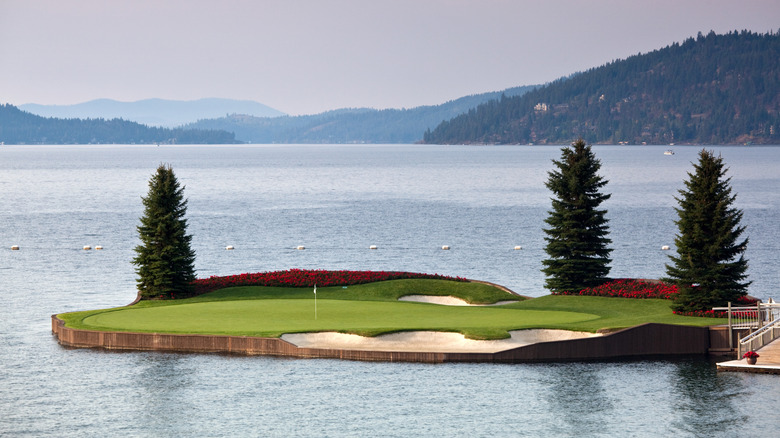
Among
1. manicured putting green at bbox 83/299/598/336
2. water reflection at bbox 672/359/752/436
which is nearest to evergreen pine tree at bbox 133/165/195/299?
manicured putting green at bbox 83/299/598/336

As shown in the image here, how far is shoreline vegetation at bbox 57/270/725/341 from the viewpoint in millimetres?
43719

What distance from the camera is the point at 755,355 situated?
3941cm

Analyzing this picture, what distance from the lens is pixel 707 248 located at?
154 feet

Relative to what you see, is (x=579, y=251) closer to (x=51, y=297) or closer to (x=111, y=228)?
(x=51, y=297)

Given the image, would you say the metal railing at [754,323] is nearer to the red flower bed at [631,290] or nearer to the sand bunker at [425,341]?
the red flower bed at [631,290]

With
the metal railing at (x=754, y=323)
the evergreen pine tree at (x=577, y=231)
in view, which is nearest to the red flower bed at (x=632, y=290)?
the evergreen pine tree at (x=577, y=231)

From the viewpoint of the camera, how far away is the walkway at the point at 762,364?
38.8 meters

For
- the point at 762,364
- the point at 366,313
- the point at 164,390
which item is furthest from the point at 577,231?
the point at 164,390

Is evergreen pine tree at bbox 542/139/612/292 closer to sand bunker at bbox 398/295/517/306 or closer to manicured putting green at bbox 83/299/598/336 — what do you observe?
sand bunker at bbox 398/295/517/306

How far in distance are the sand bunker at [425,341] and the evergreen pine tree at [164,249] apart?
40.9 ft

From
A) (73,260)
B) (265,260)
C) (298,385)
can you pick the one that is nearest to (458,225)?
(265,260)

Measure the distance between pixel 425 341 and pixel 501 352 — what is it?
11.2ft

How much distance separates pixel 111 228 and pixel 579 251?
70381 millimetres

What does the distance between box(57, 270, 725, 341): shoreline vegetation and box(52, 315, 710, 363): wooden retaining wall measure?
726 mm
